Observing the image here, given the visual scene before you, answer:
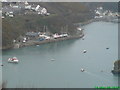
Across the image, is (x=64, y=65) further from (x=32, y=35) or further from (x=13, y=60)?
(x=32, y=35)

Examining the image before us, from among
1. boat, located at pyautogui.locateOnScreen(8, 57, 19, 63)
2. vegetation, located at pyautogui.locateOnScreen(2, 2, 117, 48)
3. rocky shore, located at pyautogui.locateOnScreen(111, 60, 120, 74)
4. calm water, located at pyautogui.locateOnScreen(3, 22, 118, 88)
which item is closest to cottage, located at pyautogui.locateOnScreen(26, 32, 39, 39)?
vegetation, located at pyautogui.locateOnScreen(2, 2, 117, 48)

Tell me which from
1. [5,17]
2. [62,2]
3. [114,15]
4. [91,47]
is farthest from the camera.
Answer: [114,15]

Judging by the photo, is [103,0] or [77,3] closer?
[77,3]

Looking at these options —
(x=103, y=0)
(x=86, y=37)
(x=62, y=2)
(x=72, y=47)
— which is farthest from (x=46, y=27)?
(x=103, y=0)

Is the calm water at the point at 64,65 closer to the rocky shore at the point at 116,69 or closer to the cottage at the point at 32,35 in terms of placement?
the rocky shore at the point at 116,69

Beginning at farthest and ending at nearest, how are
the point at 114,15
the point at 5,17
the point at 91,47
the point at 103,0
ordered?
1. the point at 103,0
2. the point at 114,15
3. the point at 5,17
4. the point at 91,47

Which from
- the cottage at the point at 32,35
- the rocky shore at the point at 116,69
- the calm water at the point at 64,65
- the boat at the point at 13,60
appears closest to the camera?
the calm water at the point at 64,65

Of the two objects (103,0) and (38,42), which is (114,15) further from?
(38,42)

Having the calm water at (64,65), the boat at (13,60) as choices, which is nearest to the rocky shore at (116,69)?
the calm water at (64,65)
